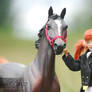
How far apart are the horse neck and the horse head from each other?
0.09 metres

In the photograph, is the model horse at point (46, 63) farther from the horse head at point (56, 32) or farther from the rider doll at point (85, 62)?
the rider doll at point (85, 62)

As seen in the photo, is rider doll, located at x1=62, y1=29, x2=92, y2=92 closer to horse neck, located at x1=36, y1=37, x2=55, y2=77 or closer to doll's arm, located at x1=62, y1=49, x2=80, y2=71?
doll's arm, located at x1=62, y1=49, x2=80, y2=71

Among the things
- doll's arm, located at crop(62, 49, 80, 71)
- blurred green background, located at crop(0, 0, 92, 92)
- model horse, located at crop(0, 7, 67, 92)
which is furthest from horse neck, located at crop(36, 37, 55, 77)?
blurred green background, located at crop(0, 0, 92, 92)

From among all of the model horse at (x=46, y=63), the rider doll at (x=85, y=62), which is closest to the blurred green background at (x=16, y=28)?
the rider doll at (x=85, y=62)

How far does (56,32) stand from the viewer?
2.82m

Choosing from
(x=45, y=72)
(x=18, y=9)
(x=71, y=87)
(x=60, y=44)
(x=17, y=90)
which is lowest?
(x=71, y=87)

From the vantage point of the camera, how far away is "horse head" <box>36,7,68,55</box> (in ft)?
8.98

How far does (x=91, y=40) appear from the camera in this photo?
10.1 ft

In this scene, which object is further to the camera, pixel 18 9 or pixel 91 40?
pixel 18 9

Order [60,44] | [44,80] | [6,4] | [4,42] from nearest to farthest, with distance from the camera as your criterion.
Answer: [60,44]
[44,80]
[4,42]
[6,4]

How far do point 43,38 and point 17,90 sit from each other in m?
0.66

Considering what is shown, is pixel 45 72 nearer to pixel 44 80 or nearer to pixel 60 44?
pixel 44 80

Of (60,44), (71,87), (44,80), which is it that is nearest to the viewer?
(60,44)

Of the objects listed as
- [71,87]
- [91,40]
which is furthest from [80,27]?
[91,40]
